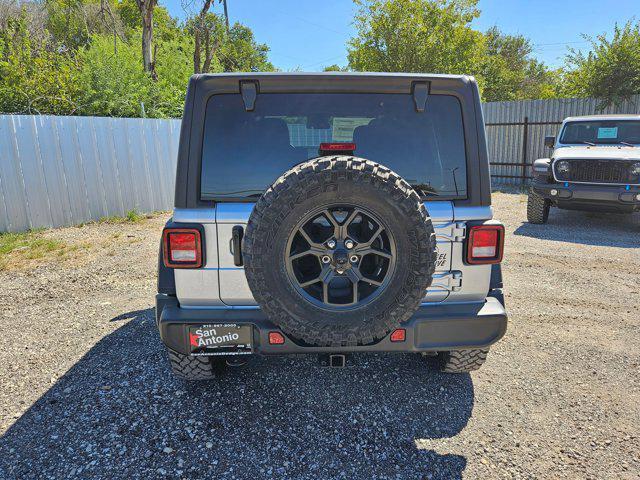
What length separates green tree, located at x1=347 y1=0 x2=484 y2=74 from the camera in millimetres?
16875

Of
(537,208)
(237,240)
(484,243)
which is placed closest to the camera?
(237,240)

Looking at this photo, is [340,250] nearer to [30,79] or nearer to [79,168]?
[79,168]

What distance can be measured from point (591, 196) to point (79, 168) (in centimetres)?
908

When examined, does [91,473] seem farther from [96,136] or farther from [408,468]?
[96,136]

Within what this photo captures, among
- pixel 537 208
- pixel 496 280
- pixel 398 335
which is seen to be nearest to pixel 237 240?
pixel 398 335

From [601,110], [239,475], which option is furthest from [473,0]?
[239,475]

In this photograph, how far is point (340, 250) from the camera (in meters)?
2.18

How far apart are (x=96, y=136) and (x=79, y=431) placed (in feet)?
23.9

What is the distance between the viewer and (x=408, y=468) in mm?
2318

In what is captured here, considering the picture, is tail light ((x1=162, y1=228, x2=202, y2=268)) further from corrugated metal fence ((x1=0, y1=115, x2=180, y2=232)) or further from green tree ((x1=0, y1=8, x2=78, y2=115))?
green tree ((x1=0, y1=8, x2=78, y2=115))

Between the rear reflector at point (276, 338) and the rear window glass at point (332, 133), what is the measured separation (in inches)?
29.1

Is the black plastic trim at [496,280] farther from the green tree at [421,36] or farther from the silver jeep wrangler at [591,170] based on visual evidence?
the green tree at [421,36]

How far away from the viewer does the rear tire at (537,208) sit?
27.6 ft

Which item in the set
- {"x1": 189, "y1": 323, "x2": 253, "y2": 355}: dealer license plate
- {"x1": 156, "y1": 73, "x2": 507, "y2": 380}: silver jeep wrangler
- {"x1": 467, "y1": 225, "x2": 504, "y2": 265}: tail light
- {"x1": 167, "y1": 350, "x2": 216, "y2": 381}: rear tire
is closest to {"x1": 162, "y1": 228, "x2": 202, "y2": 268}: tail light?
{"x1": 156, "y1": 73, "x2": 507, "y2": 380}: silver jeep wrangler
